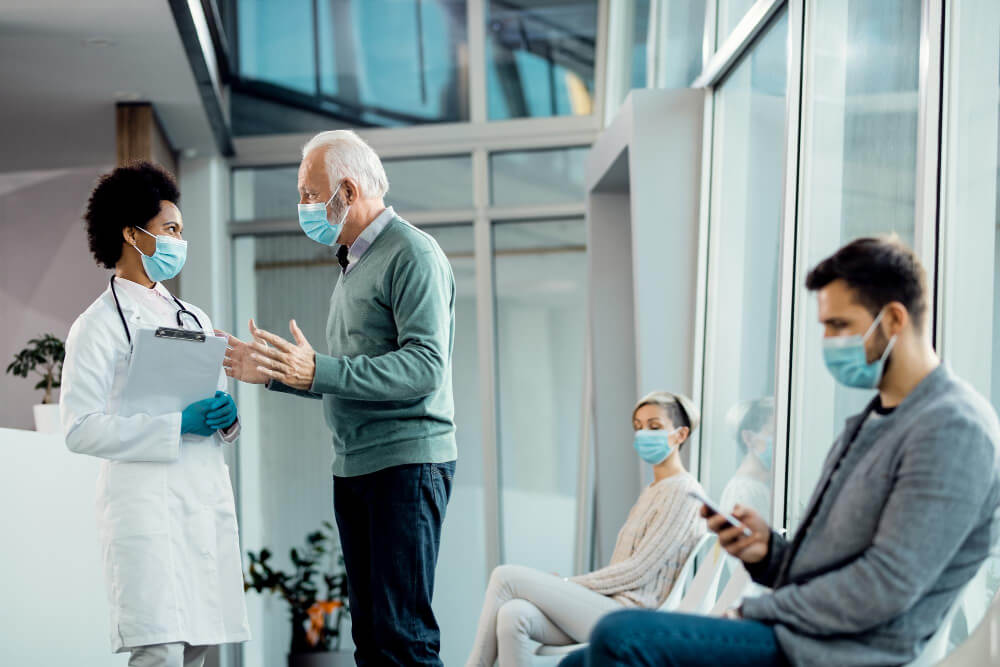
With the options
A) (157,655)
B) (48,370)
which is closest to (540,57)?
(48,370)

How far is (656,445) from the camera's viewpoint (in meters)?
3.30

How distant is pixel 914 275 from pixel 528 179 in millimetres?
5068

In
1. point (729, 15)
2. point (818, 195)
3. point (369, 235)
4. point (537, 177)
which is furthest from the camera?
point (537, 177)

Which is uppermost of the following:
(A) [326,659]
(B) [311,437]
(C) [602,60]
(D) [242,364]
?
(C) [602,60]

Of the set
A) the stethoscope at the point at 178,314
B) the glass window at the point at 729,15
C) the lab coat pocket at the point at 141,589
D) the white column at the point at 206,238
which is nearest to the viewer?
the lab coat pocket at the point at 141,589

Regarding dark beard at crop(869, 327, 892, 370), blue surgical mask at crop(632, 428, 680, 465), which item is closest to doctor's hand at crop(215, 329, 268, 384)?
dark beard at crop(869, 327, 892, 370)

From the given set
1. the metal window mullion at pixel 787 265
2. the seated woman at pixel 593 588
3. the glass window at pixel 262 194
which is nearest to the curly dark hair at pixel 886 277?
the seated woman at pixel 593 588

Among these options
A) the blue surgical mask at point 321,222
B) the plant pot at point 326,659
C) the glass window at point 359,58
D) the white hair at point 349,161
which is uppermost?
the glass window at point 359,58

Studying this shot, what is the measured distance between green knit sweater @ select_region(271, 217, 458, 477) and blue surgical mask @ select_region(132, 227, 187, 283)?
17.2 inches

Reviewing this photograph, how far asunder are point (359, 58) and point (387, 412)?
4.98 m

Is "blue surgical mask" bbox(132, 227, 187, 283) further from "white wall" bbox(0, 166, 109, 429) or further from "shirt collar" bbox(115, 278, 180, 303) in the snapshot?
"white wall" bbox(0, 166, 109, 429)

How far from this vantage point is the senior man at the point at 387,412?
2125mm

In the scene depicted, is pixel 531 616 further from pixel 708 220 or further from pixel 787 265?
pixel 708 220

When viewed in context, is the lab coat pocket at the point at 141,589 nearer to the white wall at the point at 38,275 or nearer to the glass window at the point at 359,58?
the white wall at the point at 38,275
